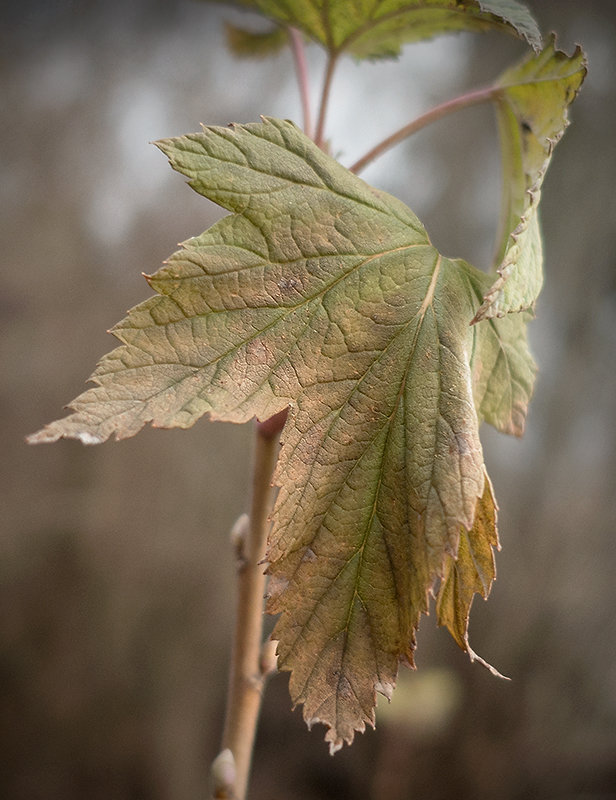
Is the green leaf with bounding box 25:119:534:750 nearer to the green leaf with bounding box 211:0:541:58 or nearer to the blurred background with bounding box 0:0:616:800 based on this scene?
the green leaf with bounding box 211:0:541:58

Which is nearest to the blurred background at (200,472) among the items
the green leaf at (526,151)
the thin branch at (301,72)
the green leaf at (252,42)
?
the green leaf at (252,42)

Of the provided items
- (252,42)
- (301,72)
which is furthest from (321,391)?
(252,42)

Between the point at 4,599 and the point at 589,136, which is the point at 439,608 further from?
the point at 589,136

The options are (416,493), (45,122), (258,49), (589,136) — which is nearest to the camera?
(416,493)

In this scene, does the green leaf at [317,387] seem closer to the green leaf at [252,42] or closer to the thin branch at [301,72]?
the thin branch at [301,72]

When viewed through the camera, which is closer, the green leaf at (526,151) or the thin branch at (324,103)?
the green leaf at (526,151)

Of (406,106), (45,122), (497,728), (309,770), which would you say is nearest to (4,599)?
(309,770)

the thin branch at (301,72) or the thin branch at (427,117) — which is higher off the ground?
the thin branch at (301,72)

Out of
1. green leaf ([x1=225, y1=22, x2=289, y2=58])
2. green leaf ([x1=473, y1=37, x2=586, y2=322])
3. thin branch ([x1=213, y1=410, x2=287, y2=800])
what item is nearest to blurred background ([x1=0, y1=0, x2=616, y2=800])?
green leaf ([x1=225, y1=22, x2=289, y2=58])
